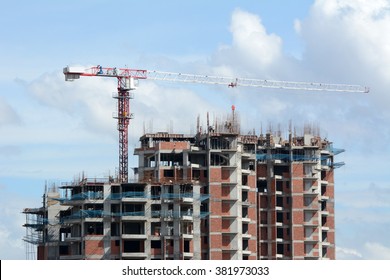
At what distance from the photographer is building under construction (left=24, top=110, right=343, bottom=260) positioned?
151125 millimetres

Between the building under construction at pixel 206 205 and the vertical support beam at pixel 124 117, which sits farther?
the vertical support beam at pixel 124 117

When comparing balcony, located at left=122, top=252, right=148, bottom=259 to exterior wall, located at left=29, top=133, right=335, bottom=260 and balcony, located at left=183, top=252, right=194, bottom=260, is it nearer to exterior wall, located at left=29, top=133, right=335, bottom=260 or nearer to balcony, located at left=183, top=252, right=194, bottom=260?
exterior wall, located at left=29, top=133, right=335, bottom=260

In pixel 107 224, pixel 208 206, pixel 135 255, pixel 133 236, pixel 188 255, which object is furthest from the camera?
pixel 208 206

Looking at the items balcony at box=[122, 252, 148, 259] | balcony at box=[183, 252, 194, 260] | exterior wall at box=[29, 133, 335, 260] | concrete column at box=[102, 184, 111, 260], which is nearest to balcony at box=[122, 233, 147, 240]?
exterior wall at box=[29, 133, 335, 260]

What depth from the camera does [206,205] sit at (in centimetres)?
15838

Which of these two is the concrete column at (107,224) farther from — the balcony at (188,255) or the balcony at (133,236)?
the balcony at (188,255)

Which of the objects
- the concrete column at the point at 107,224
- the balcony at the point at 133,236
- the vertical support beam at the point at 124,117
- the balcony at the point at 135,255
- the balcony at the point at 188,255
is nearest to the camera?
the balcony at the point at 135,255

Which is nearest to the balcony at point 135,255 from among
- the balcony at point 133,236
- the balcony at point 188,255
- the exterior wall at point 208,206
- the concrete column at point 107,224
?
the exterior wall at point 208,206

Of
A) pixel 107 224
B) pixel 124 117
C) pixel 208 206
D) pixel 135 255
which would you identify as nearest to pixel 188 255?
pixel 135 255

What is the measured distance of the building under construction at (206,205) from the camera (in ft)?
496

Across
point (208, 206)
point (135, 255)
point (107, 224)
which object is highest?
point (208, 206)

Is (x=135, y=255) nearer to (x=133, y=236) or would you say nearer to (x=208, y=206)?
(x=133, y=236)

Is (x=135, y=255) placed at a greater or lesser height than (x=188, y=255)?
greater
